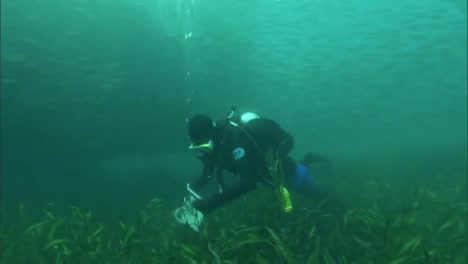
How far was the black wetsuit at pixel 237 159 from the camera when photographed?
19.8 ft

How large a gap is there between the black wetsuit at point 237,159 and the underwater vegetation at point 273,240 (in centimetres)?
44

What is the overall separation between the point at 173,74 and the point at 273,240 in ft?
55.3

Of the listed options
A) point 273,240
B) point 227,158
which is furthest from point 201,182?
point 273,240

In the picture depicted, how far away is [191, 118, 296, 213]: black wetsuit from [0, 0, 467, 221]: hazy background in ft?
27.6

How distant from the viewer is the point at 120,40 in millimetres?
17047

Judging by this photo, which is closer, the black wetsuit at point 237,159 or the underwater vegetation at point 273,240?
the underwater vegetation at point 273,240

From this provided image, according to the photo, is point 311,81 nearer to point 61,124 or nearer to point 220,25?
point 220,25

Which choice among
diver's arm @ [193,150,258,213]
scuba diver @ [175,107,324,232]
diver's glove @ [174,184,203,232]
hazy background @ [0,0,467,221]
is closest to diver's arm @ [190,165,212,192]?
scuba diver @ [175,107,324,232]

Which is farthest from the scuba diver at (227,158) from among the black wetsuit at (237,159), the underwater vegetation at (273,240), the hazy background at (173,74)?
the hazy background at (173,74)

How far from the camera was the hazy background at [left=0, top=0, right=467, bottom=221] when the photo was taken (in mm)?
16250

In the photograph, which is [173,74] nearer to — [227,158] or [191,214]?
[227,158]

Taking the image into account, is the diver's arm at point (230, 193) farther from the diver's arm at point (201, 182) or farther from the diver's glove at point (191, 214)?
the diver's arm at point (201, 182)

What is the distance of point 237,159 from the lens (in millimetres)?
6188

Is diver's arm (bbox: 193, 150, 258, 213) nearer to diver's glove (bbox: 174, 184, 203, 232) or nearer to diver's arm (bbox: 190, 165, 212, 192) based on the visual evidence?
diver's glove (bbox: 174, 184, 203, 232)
